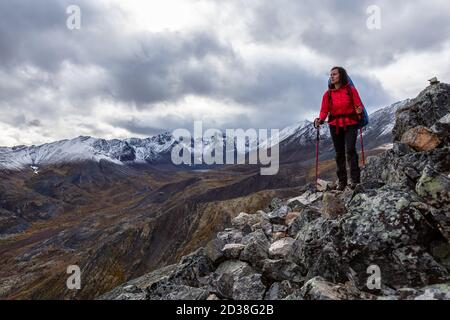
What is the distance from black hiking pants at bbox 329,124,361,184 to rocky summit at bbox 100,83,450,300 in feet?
2.11

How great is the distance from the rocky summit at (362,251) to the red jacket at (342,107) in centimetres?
185

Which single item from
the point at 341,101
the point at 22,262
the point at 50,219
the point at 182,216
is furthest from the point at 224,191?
the point at 341,101

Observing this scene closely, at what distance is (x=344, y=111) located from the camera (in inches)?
432

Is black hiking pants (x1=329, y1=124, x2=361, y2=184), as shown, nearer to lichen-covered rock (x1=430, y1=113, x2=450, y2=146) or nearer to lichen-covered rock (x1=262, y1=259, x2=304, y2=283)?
lichen-covered rock (x1=430, y1=113, x2=450, y2=146)

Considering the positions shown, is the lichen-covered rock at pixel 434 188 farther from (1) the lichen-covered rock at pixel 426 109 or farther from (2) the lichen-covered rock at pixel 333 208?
(1) the lichen-covered rock at pixel 426 109

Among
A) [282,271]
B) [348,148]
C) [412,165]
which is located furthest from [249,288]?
[412,165]

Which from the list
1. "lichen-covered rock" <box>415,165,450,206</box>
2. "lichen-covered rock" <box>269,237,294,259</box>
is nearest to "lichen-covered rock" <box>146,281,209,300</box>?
"lichen-covered rock" <box>269,237,294,259</box>

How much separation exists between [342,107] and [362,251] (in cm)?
506

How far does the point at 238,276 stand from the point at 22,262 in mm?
113282

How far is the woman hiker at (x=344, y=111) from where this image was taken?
10828 mm

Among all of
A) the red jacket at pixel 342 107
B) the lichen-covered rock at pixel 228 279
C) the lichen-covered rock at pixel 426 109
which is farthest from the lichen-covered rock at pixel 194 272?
the lichen-covered rock at pixel 426 109

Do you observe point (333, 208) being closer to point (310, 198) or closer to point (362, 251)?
point (362, 251)
